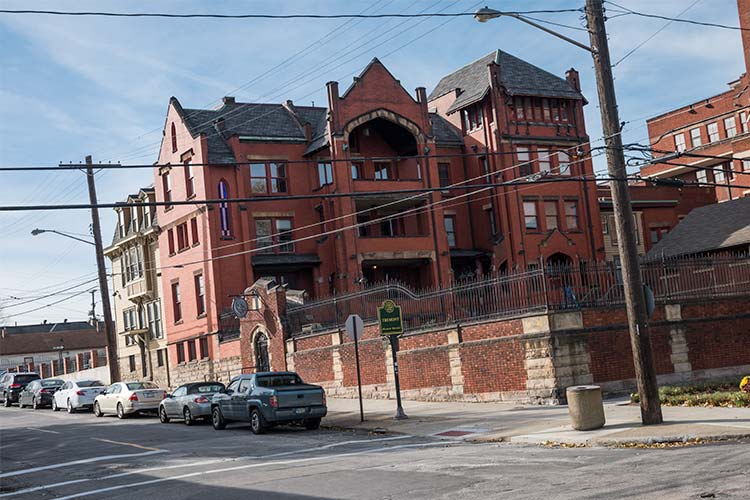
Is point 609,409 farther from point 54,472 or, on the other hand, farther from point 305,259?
point 305,259

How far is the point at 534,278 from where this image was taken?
77.0 feet

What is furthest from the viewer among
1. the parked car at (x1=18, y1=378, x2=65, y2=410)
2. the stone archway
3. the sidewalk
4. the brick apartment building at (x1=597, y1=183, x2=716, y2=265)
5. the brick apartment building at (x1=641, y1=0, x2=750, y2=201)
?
the brick apartment building at (x1=641, y1=0, x2=750, y2=201)

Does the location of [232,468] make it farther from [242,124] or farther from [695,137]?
[695,137]

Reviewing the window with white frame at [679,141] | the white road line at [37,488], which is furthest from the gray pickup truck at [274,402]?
the window with white frame at [679,141]

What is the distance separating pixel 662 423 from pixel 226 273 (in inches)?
1180

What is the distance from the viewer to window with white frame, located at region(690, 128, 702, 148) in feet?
221

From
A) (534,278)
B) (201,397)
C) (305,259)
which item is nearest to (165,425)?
(201,397)

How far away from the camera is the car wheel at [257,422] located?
885 inches

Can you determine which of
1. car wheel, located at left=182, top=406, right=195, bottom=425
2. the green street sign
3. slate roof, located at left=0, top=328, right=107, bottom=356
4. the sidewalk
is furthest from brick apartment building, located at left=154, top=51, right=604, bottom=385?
slate roof, located at left=0, top=328, right=107, bottom=356

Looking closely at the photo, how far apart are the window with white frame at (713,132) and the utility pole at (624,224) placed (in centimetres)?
5218

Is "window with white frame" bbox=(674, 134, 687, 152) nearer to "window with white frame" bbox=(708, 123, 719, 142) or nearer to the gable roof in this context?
"window with white frame" bbox=(708, 123, 719, 142)

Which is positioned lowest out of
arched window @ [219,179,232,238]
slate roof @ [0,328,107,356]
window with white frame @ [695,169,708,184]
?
slate roof @ [0,328,107,356]

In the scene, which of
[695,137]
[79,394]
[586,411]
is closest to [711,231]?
[695,137]

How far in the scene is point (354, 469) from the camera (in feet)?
46.8
